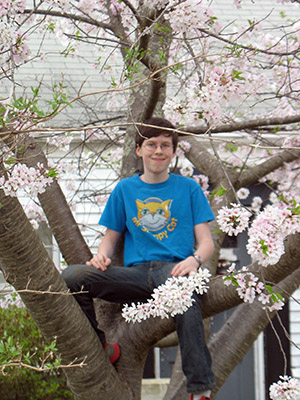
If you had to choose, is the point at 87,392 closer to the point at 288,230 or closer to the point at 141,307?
the point at 141,307

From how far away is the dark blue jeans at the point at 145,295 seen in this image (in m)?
2.56

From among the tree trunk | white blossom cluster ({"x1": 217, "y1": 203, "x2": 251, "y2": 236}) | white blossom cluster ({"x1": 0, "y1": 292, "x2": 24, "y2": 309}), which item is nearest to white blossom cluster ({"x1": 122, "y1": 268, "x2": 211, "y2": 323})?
white blossom cluster ({"x1": 217, "y1": 203, "x2": 251, "y2": 236})

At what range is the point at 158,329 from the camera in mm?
2867

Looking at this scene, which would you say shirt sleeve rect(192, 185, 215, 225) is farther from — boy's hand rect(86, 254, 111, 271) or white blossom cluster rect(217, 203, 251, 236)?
white blossom cluster rect(217, 203, 251, 236)

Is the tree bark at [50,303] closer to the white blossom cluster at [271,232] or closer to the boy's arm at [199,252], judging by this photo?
the boy's arm at [199,252]

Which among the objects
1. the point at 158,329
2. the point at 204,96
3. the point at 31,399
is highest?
the point at 204,96

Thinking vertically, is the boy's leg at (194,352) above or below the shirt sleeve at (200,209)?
below

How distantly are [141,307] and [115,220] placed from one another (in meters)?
0.86

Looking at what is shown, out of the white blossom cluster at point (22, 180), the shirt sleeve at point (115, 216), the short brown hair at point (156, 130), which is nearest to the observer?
the white blossom cluster at point (22, 180)

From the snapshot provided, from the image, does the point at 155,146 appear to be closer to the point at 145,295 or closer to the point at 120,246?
the point at 120,246

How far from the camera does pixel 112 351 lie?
2887mm

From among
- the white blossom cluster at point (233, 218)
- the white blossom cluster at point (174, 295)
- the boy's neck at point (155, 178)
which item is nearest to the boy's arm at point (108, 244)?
the boy's neck at point (155, 178)

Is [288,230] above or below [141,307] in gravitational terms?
above

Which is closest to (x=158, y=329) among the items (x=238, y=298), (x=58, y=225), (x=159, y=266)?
(x=159, y=266)
